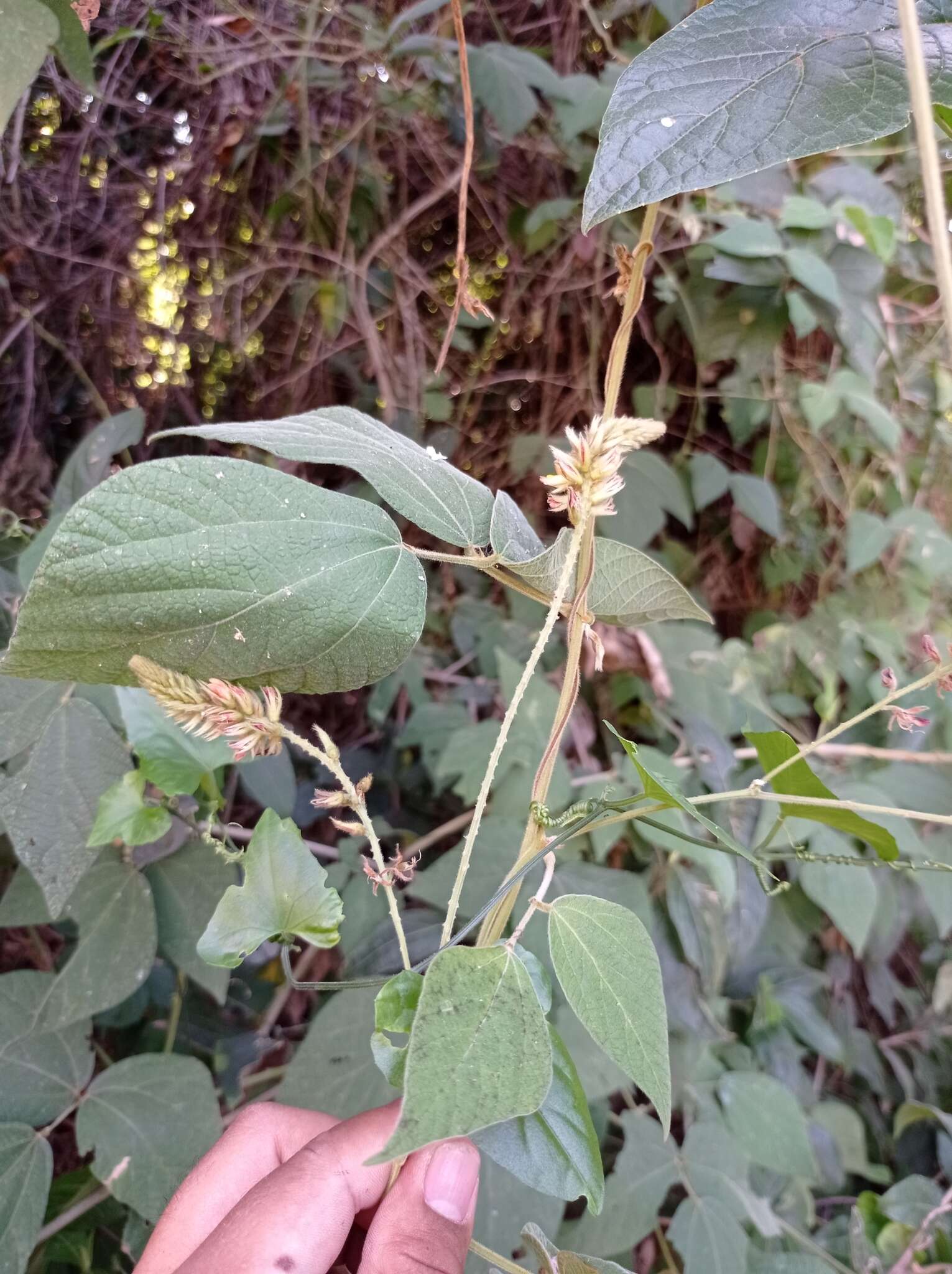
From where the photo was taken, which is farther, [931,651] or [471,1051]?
[931,651]

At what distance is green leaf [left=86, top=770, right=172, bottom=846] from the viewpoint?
0.45m

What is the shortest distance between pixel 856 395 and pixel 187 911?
1070 millimetres

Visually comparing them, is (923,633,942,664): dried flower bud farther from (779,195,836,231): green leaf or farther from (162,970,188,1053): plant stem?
(779,195,836,231): green leaf

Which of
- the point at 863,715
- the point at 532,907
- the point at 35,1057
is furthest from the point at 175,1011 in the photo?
the point at 863,715

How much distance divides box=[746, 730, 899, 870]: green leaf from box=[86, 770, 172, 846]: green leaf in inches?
13.7

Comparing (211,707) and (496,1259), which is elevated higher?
(211,707)

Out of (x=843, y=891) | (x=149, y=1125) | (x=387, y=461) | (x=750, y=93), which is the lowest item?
(x=843, y=891)

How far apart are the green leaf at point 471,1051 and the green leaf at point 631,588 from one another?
0.16 metres

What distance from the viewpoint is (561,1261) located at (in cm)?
32

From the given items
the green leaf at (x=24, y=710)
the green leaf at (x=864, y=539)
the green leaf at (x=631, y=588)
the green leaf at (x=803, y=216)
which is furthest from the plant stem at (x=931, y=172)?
the green leaf at (x=864, y=539)

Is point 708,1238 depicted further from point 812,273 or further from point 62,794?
point 812,273

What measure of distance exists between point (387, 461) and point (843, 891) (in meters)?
0.69

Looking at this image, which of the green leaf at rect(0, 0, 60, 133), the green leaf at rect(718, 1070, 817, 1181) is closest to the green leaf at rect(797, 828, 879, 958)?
the green leaf at rect(718, 1070, 817, 1181)

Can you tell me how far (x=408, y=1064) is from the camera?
187 millimetres
